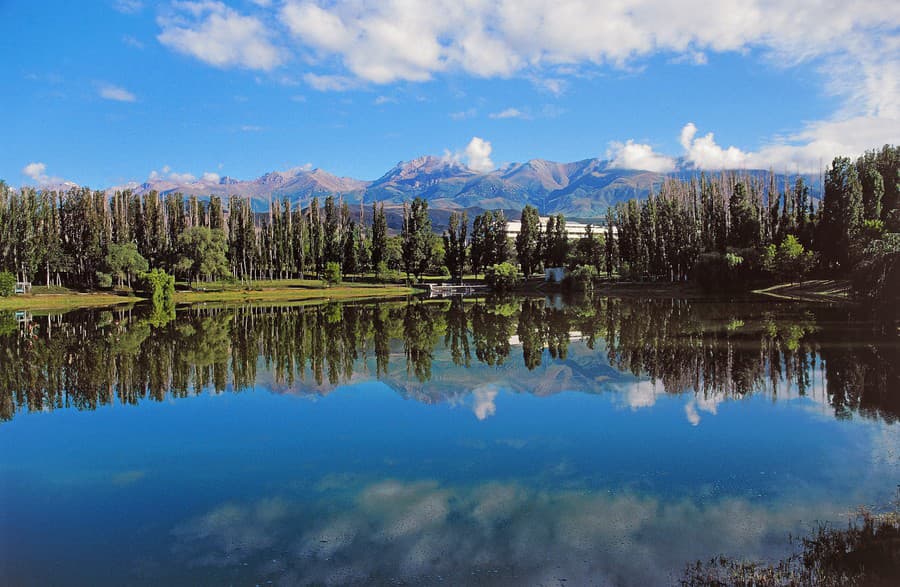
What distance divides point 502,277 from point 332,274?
23.1 metres

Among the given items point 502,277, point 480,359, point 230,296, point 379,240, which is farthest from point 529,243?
point 480,359

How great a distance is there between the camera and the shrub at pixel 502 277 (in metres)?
81.2

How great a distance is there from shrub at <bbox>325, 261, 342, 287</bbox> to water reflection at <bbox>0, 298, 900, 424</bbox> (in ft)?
153

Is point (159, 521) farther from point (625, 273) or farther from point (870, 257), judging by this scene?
point (625, 273)

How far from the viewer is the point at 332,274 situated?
83500 mm

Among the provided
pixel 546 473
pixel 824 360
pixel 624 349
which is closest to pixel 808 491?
pixel 546 473

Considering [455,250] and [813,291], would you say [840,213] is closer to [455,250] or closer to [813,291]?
[813,291]

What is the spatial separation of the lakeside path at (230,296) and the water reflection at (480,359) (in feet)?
88.7

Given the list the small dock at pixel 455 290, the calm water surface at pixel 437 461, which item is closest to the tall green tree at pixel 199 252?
the small dock at pixel 455 290

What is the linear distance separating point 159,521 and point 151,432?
5370 mm

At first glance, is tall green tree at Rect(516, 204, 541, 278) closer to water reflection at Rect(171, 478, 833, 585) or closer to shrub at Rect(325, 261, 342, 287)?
shrub at Rect(325, 261, 342, 287)

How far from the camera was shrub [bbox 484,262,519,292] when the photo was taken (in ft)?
267

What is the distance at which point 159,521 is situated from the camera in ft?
28.1

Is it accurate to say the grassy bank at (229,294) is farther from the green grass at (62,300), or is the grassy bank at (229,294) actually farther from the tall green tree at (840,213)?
the tall green tree at (840,213)
